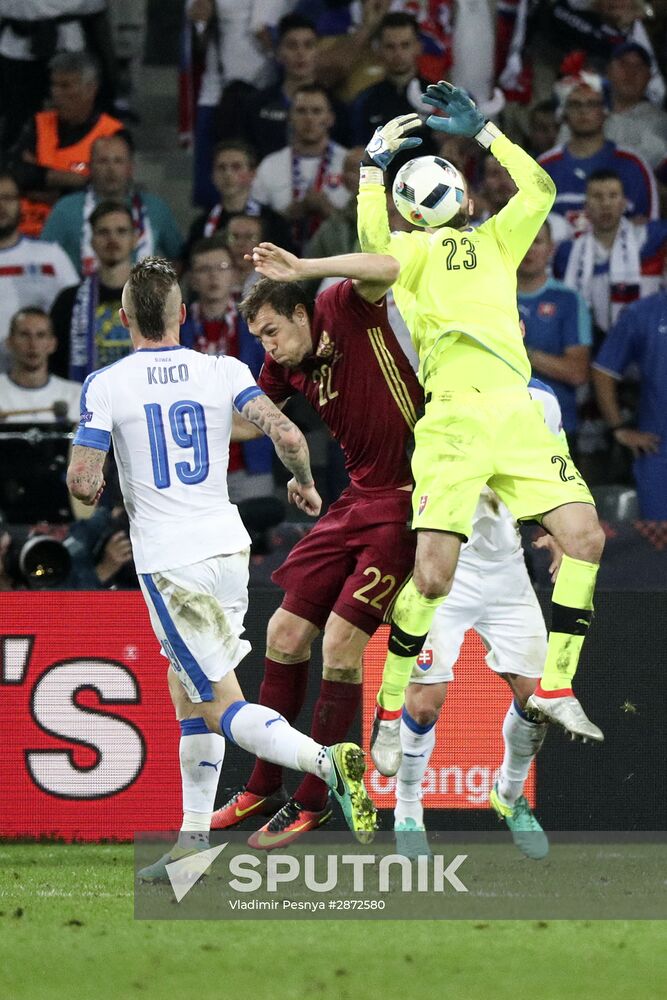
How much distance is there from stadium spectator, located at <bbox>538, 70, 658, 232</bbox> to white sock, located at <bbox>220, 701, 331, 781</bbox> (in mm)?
5721

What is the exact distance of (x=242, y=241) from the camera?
420 inches

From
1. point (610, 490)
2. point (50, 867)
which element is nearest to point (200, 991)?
point (50, 867)

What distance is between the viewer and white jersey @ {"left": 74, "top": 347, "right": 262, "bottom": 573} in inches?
251

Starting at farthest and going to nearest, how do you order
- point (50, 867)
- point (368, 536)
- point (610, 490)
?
point (610, 490)
point (50, 867)
point (368, 536)

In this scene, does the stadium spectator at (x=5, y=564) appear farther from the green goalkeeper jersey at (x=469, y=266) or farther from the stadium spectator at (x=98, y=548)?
the green goalkeeper jersey at (x=469, y=266)

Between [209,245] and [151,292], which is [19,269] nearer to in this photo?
[209,245]

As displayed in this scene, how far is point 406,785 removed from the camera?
7.54 meters

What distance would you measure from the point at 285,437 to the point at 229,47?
654 cm

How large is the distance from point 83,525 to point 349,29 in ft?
16.9

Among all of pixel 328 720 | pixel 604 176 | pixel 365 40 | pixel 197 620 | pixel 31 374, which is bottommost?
pixel 328 720

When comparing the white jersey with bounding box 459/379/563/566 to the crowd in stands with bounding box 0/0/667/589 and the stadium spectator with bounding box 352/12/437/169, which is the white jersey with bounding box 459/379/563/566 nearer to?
the crowd in stands with bounding box 0/0/667/589

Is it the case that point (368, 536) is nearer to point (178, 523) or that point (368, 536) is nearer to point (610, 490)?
point (178, 523)

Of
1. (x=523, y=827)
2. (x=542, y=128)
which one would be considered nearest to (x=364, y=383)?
(x=523, y=827)

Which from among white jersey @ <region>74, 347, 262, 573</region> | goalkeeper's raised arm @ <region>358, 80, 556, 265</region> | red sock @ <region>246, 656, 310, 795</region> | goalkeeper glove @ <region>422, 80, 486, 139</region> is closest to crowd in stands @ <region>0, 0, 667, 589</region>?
red sock @ <region>246, 656, 310, 795</region>
